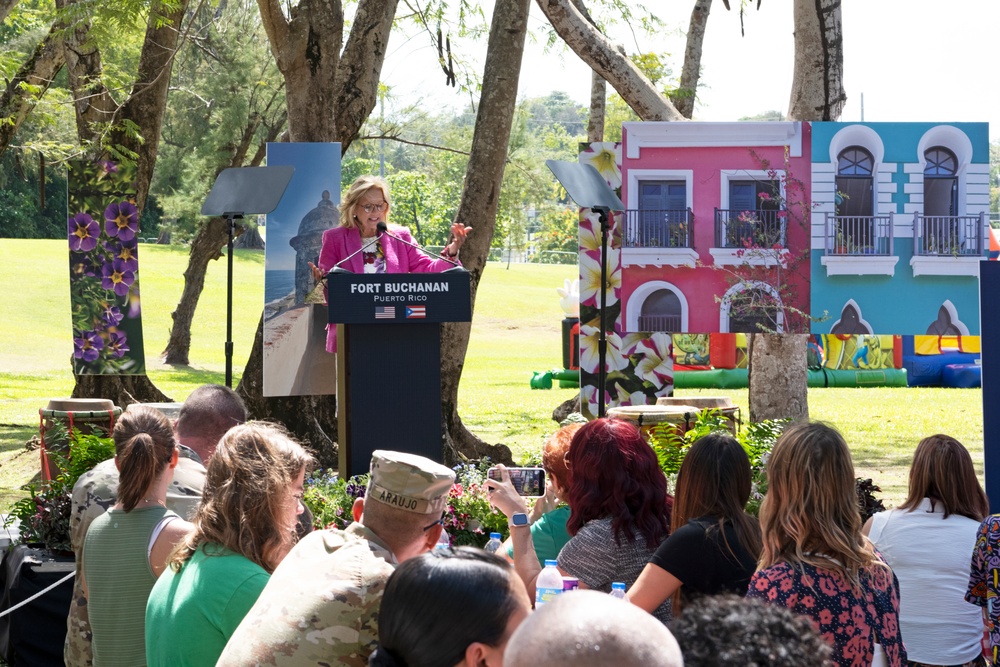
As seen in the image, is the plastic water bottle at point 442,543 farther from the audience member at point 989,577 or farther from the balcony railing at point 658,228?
the balcony railing at point 658,228

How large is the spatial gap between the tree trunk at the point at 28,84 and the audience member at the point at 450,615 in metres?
9.46

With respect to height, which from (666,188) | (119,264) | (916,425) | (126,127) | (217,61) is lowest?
(916,425)

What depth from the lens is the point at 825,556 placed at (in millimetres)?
2848

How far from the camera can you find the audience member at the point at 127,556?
11.6 feet

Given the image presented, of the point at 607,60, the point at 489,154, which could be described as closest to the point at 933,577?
the point at 489,154

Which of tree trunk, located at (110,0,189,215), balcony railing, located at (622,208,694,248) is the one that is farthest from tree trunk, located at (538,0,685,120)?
tree trunk, located at (110,0,189,215)

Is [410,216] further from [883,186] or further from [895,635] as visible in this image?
[895,635]

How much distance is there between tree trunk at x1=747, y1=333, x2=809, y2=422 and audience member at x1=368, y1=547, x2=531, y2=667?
1023 cm

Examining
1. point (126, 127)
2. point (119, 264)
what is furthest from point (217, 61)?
point (119, 264)

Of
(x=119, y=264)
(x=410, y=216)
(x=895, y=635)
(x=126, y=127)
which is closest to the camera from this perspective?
(x=895, y=635)

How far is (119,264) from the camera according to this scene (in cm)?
989

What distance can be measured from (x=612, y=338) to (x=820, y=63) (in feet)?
10.9

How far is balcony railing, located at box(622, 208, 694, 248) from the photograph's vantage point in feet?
30.8

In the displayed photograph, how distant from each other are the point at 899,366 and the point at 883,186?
14.0m
